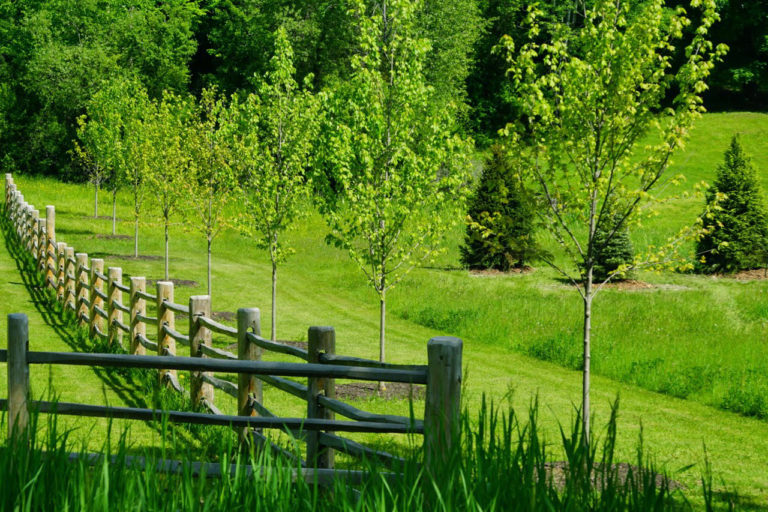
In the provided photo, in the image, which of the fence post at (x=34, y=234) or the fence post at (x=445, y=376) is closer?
the fence post at (x=445, y=376)

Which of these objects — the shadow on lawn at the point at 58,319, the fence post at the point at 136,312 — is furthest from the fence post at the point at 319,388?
the fence post at the point at 136,312

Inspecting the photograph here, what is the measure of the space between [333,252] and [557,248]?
27.3ft

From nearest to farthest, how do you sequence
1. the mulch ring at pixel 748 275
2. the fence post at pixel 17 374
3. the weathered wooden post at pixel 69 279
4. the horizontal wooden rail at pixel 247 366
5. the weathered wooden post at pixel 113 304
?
the horizontal wooden rail at pixel 247 366, the fence post at pixel 17 374, the weathered wooden post at pixel 113 304, the weathered wooden post at pixel 69 279, the mulch ring at pixel 748 275

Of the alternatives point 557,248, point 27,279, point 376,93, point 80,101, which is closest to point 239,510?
point 376,93

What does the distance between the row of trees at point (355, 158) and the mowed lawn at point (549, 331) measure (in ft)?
7.59

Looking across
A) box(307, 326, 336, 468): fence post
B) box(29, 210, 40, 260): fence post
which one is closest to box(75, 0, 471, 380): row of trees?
box(29, 210, 40, 260): fence post

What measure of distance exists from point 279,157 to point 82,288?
172 inches

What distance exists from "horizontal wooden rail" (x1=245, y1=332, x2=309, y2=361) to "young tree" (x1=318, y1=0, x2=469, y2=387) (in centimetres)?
495

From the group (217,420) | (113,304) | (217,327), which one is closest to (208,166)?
(113,304)

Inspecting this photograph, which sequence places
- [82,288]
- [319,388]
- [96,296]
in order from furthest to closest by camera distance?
1. [82,288]
2. [96,296]
3. [319,388]

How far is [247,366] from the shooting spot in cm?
451

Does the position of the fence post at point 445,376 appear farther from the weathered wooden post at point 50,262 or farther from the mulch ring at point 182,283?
the mulch ring at point 182,283

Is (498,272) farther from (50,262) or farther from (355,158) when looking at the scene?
(355,158)

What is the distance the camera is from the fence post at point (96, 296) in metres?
14.1
